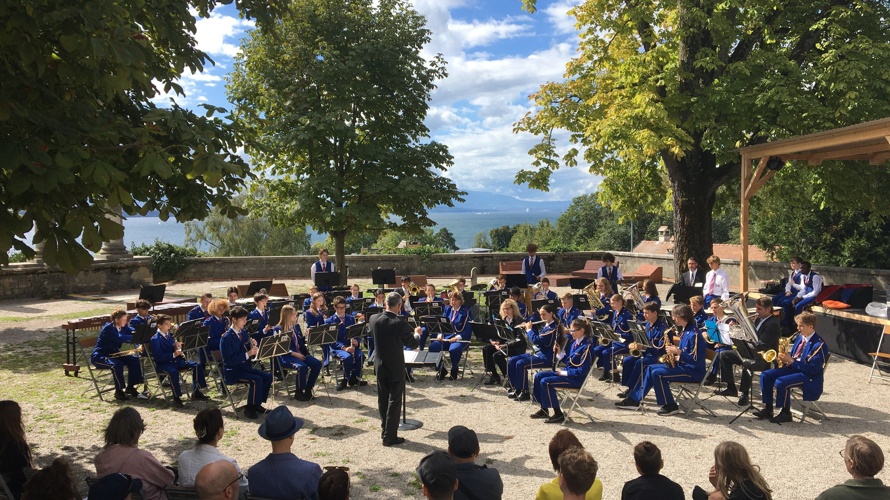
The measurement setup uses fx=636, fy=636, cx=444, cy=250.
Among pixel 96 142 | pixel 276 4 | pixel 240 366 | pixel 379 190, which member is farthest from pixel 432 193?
pixel 96 142

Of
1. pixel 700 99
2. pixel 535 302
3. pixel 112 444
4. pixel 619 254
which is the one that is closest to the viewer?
pixel 112 444

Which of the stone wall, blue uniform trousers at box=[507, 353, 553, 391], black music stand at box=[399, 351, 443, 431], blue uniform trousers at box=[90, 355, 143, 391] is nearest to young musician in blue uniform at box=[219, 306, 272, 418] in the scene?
blue uniform trousers at box=[90, 355, 143, 391]

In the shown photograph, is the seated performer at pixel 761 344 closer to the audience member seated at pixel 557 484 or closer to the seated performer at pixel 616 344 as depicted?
the seated performer at pixel 616 344

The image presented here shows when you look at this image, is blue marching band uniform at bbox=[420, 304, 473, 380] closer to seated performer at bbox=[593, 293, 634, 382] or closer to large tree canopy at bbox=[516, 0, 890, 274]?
seated performer at bbox=[593, 293, 634, 382]

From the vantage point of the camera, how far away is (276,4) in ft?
24.8

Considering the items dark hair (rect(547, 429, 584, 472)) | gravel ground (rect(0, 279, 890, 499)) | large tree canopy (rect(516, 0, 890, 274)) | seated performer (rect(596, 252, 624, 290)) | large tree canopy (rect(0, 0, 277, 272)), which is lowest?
gravel ground (rect(0, 279, 890, 499))

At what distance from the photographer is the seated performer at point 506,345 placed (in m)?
11.1

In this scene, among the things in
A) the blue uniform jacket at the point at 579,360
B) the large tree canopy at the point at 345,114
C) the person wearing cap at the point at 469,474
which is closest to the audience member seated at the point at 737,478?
the person wearing cap at the point at 469,474

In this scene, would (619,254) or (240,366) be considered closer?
(240,366)

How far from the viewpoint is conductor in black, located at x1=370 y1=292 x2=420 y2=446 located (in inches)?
338

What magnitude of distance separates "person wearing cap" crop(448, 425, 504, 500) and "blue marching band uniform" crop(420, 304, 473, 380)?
6.98m

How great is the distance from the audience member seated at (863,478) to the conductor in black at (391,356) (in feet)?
17.3

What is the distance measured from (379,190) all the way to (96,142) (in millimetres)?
15353

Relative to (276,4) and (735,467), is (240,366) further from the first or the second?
(735,467)
